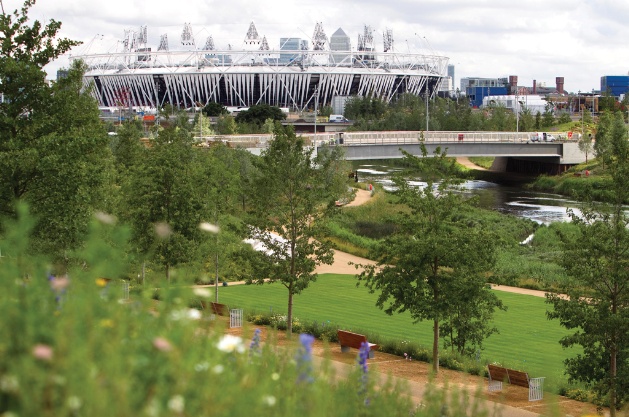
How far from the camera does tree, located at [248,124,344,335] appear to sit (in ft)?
75.9

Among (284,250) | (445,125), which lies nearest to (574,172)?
(445,125)

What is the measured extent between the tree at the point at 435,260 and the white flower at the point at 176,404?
49.0 feet

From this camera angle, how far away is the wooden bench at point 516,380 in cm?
1734

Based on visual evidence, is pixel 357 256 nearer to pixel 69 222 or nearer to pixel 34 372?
pixel 69 222

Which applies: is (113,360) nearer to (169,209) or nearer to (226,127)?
(169,209)

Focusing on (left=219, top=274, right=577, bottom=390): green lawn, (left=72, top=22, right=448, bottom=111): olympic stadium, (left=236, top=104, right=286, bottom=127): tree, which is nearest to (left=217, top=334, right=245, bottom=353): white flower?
(left=219, top=274, right=577, bottom=390): green lawn

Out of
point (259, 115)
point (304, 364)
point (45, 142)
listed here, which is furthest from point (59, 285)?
point (259, 115)

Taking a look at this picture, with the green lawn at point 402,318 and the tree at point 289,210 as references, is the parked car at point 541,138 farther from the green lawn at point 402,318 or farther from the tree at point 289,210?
the tree at point 289,210

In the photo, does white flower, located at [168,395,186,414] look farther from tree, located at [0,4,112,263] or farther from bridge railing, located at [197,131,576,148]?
bridge railing, located at [197,131,576,148]

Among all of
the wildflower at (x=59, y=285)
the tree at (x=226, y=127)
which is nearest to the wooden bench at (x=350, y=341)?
the wildflower at (x=59, y=285)

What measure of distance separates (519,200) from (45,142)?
57.3 meters

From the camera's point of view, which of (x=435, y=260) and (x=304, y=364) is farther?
(x=435, y=260)

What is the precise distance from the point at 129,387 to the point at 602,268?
1368 cm

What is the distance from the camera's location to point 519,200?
234 feet
